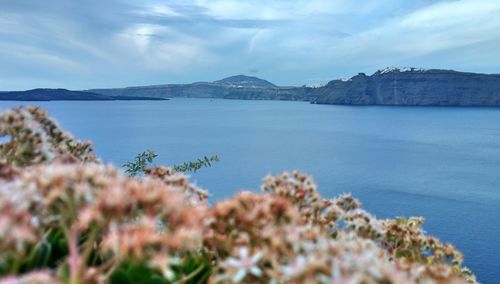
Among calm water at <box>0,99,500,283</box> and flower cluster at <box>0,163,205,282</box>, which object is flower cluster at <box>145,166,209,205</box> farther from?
calm water at <box>0,99,500,283</box>

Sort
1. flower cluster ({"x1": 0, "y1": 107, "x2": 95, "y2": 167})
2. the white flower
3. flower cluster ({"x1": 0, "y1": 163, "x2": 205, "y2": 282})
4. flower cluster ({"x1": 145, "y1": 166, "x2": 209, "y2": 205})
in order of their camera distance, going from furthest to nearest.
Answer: flower cluster ({"x1": 0, "y1": 107, "x2": 95, "y2": 167}), flower cluster ({"x1": 145, "y1": 166, "x2": 209, "y2": 205}), the white flower, flower cluster ({"x1": 0, "y1": 163, "x2": 205, "y2": 282})

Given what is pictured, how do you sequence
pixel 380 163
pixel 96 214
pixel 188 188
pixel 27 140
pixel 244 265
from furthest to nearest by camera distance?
pixel 380 163 → pixel 27 140 → pixel 188 188 → pixel 244 265 → pixel 96 214

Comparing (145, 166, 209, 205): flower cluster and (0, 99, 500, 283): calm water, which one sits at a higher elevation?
(145, 166, 209, 205): flower cluster

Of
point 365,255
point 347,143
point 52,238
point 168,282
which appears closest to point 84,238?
point 52,238

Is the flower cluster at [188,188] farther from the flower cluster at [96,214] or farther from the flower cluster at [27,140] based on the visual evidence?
the flower cluster at [96,214]

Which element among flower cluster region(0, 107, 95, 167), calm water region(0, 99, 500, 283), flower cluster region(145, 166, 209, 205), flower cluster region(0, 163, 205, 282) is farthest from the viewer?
calm water region(0, 99, 500, 283)

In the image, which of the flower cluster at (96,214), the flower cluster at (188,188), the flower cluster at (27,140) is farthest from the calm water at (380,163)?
the flower cluster at (96,214)

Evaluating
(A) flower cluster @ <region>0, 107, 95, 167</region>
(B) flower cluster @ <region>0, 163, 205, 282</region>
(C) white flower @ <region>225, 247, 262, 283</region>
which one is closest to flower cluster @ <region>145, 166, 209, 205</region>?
(A) flower cluster @ <region>0, 107, 95, 167</region>

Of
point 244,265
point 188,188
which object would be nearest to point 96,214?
point 244,265

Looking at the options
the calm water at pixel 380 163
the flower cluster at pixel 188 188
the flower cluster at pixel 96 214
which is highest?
the flower cluster at pixel 96 214

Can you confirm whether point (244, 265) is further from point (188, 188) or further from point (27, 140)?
point (27, 140)

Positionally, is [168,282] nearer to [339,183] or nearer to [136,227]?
[136,227]

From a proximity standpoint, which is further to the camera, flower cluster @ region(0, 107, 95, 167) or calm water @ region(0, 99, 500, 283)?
calm water @ region(0, 99, 500, 283)

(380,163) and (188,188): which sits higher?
(188,188)
